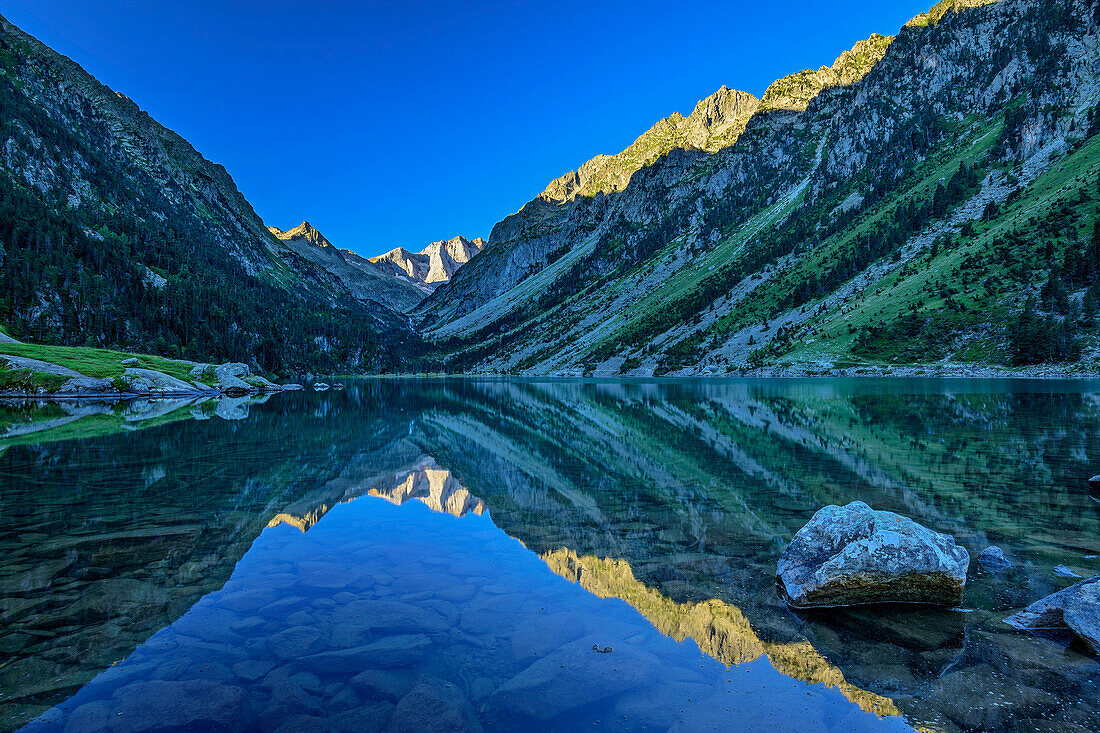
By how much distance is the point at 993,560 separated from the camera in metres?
12.3

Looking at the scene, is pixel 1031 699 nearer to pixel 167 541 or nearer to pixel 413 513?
pixel 413 513

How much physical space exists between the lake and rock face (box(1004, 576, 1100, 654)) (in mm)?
278

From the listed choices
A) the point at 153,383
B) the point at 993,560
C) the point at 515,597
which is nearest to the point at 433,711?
the point at 515,597

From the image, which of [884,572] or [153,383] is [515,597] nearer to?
[884,572]

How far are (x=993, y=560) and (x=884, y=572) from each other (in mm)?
4042

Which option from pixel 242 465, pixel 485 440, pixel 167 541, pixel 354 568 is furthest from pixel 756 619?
pixel 485 440

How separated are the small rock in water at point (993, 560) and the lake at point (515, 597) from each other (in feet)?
0.90

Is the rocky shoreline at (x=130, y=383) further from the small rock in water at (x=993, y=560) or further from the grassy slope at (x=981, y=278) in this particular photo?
the grassy slope at (x=981, y=278)

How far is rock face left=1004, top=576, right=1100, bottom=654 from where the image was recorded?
855 centimetres

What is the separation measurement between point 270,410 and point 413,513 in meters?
48.0

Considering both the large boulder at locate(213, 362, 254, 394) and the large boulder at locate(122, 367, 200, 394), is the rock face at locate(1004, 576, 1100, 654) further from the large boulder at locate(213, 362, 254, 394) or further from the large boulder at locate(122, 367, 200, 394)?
the large boulder at locate(213, 362, 254, 394)

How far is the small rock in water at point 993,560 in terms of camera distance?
12016 mm

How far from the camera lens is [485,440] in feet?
121

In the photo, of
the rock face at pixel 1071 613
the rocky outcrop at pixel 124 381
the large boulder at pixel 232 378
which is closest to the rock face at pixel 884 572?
the rock face at pixel 1071 613
